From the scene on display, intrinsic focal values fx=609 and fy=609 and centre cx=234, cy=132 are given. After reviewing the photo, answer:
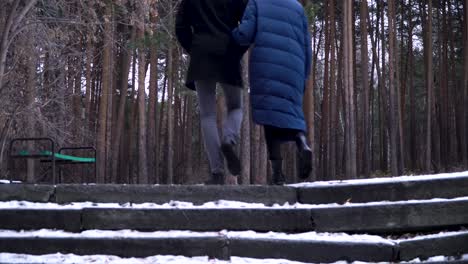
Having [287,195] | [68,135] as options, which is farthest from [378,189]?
[68,135]

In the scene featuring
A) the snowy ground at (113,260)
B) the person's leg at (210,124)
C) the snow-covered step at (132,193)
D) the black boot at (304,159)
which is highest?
the person's leg at (210,124)

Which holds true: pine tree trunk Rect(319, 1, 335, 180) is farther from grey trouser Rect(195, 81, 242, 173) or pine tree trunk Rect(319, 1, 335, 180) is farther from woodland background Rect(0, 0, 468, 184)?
grey trouser Rect(195, 81, 242, 173)

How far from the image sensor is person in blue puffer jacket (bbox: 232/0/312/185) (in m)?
5.51

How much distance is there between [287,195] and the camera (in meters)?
5.05

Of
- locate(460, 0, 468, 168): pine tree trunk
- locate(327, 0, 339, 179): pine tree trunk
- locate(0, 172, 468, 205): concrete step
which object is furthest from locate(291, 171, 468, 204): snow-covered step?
locate(460, 0, 468, 168): pine tree trunk

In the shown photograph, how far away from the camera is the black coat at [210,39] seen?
215 inches

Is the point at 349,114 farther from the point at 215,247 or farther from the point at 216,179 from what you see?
the point at 215,247

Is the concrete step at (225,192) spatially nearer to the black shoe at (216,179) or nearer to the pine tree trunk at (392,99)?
the black shoe at (216,179)

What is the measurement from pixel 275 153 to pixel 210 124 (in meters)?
0.69

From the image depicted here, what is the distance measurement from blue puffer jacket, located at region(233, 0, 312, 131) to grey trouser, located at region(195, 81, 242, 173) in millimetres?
202

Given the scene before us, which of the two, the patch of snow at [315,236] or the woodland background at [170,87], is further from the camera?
the woodland background at [170,87]

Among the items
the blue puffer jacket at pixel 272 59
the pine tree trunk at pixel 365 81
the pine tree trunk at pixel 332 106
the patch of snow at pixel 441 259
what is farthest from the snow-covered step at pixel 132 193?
the pine tree trunk at pixel 332 106

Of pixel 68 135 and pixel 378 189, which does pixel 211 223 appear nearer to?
pixel 378 189

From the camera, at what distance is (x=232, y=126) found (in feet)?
18.5
